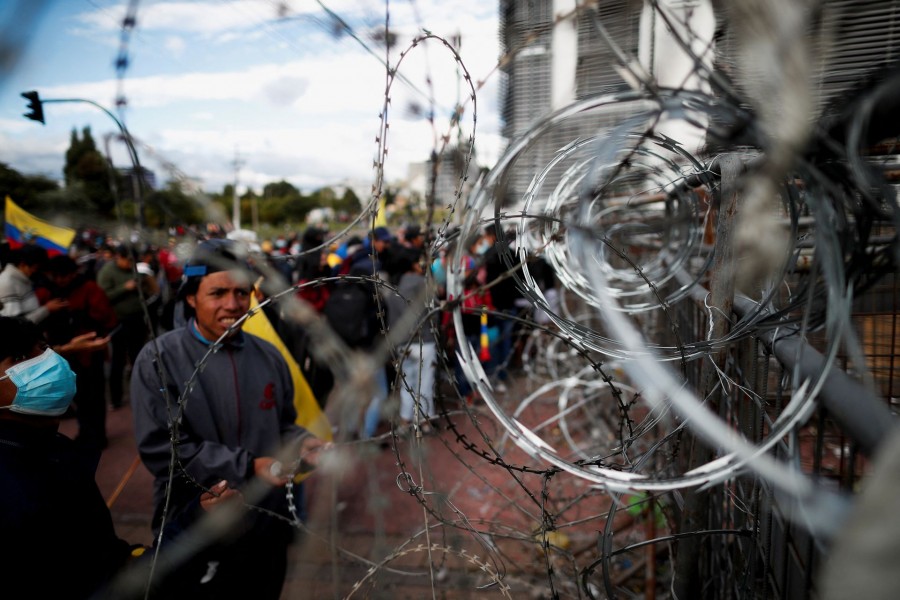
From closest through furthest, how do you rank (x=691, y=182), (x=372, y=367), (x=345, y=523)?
1. (x=372, y=367)
2. (x=691, y=182)
3. (x=345, y=523)

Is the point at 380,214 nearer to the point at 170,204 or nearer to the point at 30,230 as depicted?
the point at 30,230

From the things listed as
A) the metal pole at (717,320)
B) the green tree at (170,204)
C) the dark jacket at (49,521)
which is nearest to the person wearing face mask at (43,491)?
the dark jacket at (49,521)

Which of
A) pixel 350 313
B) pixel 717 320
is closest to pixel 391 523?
pixel 350 313

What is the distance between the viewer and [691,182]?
8.09ft

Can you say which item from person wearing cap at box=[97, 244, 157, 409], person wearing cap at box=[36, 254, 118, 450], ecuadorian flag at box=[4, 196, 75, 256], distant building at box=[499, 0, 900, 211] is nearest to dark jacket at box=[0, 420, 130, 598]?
distant building at box=[499, 0, 900, 211]

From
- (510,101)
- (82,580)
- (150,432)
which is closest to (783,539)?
(82,580)

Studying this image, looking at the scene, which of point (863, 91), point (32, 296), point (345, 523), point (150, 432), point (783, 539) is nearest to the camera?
point (863, 91)

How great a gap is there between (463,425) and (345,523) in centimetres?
200

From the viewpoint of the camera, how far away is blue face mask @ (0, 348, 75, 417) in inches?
65.6

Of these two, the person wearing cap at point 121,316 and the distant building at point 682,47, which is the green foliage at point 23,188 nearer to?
the person wearing cap at point 121,316

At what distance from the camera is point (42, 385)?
1691 millimetres

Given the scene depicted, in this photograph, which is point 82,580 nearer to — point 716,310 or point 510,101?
point 716,310

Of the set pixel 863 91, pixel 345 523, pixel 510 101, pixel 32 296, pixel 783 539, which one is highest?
pixel 510 101

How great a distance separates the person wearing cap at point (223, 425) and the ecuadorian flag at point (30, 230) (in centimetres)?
614
